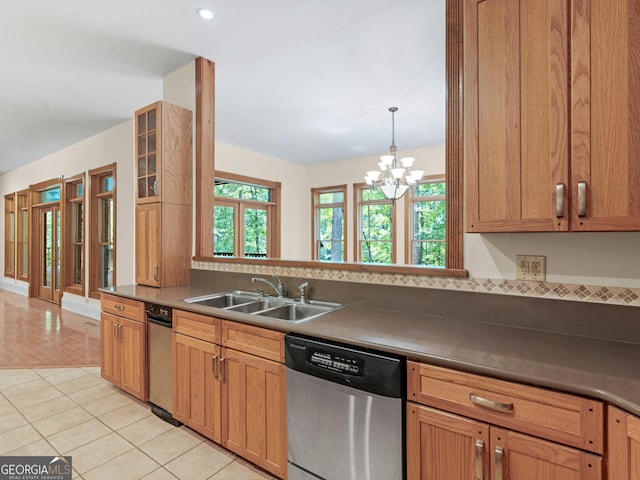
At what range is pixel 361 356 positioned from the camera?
4.71 feet

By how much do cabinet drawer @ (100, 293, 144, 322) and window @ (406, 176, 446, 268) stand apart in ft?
15.1

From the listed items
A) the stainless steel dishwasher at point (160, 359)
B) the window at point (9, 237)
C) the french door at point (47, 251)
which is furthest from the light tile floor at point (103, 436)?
the window at point (9, 237)

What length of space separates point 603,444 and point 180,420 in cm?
225

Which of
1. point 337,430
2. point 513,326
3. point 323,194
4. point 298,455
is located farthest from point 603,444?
point 323,194

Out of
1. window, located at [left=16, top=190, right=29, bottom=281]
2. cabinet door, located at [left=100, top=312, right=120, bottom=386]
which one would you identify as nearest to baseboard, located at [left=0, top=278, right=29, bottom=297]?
window, located at [left=16, top=190, right=29, bottom=281]

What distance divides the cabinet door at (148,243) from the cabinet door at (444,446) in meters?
2.43

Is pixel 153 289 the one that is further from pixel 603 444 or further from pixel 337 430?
pixel 603 444

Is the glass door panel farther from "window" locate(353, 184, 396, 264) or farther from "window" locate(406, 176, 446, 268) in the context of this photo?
"window" locate(406, 176, 446, 268)

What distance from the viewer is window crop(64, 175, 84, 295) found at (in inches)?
231

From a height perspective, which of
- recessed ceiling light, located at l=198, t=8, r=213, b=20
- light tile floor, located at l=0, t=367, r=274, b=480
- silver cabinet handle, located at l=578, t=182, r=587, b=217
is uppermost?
recessed ceiling light, located at l=198, t=8, r=213, b=20

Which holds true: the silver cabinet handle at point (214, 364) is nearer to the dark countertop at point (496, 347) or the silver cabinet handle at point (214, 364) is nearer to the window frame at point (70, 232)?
the dark countertop at point (496, 347)

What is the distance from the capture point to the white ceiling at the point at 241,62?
248 centimetres

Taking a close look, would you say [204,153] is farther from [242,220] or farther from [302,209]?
[302,209]

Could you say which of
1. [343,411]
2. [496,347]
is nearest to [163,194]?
[343,411]
